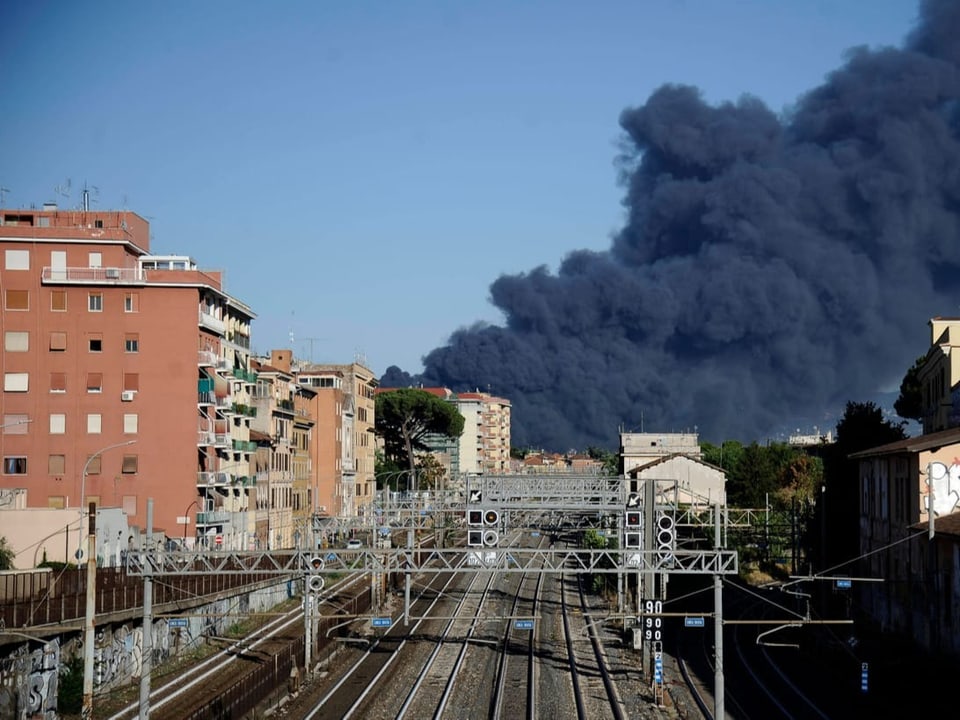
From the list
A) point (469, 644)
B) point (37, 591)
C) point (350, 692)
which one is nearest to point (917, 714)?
point (350, 692)

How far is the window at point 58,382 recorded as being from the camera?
65.7 meters

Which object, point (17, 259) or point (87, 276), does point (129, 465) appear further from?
point (17, 259)

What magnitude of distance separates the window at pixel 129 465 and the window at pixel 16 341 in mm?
7311

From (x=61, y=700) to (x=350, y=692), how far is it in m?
8.76

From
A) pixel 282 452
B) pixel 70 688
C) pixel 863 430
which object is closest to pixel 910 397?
pixel 863 430

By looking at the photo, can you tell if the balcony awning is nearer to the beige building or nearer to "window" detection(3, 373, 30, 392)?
"window" detection(3, 373, 30, 392)

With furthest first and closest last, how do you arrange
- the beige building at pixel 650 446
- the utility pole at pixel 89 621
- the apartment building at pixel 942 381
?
the beige building at pixel 650 446 < the apartment building at pixel 942 381 < the utility pole at pixel 89 621

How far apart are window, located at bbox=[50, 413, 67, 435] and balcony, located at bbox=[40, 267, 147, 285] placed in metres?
6.64

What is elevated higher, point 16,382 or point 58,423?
point 16,382

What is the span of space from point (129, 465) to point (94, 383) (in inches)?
177

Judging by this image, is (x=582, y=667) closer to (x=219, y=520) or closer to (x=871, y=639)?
(x=871, y=639)

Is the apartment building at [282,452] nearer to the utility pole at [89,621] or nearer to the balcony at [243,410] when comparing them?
the balcony at [243,410]

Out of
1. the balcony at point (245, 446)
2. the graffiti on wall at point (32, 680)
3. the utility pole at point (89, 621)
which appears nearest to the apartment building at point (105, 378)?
the balcony at point (245, 446)

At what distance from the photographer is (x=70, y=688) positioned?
120ft
